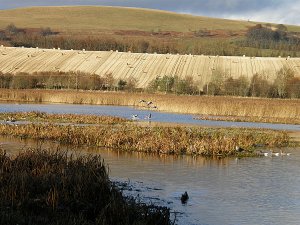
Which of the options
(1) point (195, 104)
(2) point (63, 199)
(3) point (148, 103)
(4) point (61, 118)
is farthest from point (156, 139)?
(3) point (148, 103)

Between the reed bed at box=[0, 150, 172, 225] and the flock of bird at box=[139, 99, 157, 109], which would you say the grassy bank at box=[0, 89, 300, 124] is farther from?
the reed bed at box=[0, 150, 172, 225]

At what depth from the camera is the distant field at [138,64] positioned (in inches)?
3196

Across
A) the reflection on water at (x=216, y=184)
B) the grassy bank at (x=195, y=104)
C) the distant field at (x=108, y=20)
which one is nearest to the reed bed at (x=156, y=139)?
the reflection on water at (x=216, y=184)

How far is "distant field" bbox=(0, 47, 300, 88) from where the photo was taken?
81.2 m

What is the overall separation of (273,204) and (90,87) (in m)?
54.0

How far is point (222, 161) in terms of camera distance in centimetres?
2230

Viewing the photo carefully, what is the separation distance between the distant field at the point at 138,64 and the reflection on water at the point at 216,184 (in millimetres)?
53349

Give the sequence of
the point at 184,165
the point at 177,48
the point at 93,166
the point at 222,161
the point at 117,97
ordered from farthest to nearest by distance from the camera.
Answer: the point at 177,48 < the point at 117,97 < the point at 222,161 < the point at 184,165 < the point at 93,166

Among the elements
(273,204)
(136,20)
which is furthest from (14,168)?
(136,20)

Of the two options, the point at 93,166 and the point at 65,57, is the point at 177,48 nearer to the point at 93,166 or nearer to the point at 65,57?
the point at 65,57

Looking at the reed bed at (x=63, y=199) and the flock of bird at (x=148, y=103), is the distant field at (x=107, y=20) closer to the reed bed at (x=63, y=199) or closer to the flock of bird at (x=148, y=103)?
the flock of bird at (x=148, y=103)

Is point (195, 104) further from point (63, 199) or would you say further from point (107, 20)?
point (107, 20)

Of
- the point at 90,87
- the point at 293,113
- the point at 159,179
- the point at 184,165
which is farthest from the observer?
the point at 90,87

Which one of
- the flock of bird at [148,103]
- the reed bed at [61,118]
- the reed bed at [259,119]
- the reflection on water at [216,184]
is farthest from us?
the flock of bird at [148,103]
